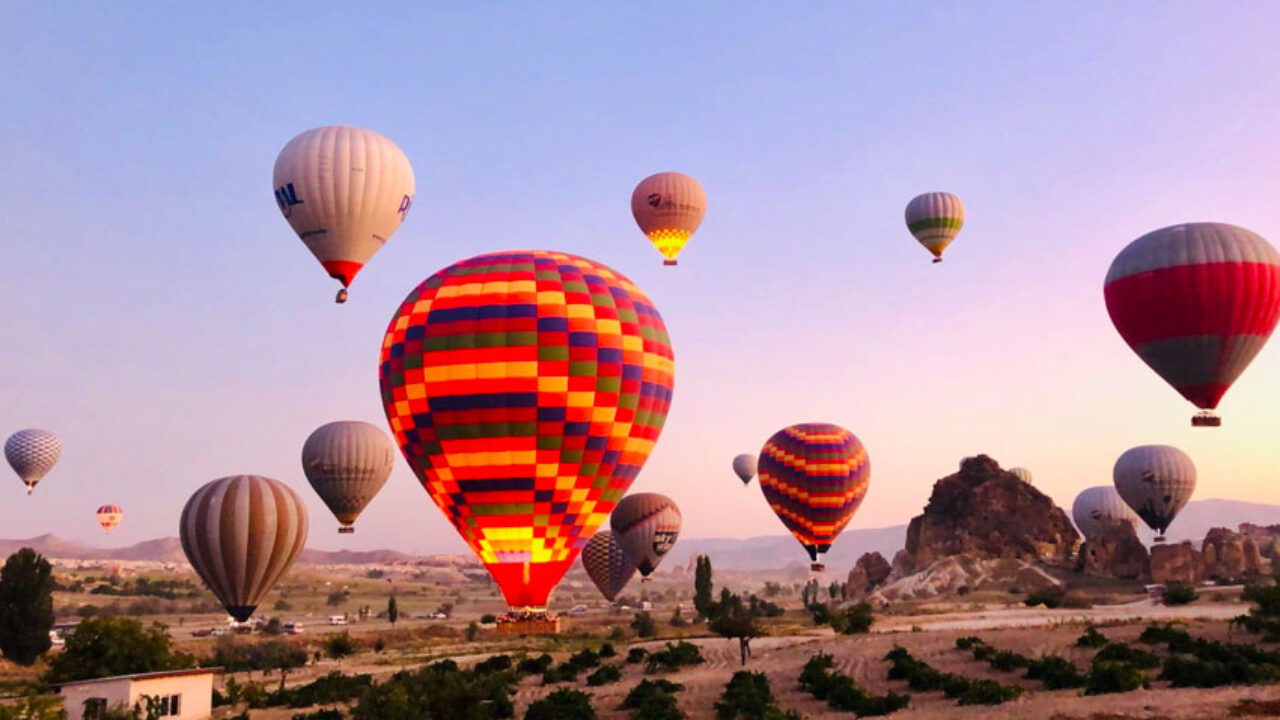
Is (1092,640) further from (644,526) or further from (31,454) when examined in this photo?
(31,454)

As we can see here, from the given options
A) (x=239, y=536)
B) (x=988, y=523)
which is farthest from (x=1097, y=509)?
(x=239, y=536)

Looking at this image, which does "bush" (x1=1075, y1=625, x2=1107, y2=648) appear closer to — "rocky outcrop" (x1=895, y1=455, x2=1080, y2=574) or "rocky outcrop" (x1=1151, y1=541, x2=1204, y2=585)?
"rocky outcrop" (x1=1151, y1=541, x2=1204, y2=585)

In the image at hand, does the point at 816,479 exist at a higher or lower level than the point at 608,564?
higher

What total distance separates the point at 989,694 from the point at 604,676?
1512cm

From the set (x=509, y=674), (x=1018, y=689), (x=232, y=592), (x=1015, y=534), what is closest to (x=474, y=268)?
(x=509, y=674)

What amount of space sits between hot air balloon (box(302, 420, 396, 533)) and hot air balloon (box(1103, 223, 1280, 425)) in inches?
1974

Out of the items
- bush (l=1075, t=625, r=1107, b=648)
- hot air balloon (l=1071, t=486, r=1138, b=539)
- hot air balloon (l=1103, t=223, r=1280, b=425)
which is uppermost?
hot air balloon (l=1103, t=223, r=1280, b=425)

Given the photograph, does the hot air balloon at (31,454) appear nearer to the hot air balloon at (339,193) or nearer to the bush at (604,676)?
the hot air balloon at (339,193)

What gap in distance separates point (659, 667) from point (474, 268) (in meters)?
17.6

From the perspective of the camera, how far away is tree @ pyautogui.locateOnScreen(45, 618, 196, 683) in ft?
144

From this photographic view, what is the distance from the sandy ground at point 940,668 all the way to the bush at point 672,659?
0.54 meters

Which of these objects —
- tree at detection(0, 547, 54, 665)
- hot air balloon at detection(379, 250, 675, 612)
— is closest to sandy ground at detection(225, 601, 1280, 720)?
hot air balloon at detection(379, 250, 675, 612)

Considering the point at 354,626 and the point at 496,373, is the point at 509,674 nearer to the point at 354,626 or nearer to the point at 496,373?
the point at 496,373

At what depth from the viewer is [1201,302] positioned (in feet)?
148
